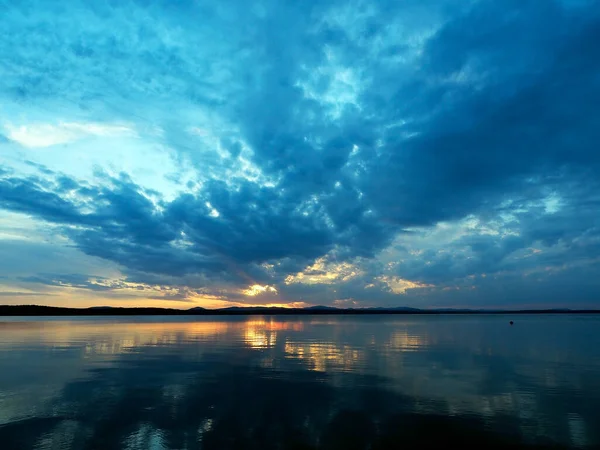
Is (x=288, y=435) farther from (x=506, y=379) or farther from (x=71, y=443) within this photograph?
(x=506, y=379)

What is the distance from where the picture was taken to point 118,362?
115ft

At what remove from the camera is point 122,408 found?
1966 cm

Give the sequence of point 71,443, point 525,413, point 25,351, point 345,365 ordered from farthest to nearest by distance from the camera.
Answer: point 25,351
point 345,365
point 525,413
point 71,443

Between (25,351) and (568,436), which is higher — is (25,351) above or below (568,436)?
above

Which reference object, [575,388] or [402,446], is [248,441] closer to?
[402,446]

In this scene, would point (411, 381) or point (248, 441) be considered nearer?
point (248, 441)

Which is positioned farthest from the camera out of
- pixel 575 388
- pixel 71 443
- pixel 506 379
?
pixel 506 379

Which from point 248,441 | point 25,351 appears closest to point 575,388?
point 248,441

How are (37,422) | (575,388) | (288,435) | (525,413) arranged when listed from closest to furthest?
(288,435)
(37,422)
(525,413)
(575,388)

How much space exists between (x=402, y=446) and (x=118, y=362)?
94.5 feet

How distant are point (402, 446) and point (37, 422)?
621 inches

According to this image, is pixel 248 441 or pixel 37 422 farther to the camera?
pixel 37 422

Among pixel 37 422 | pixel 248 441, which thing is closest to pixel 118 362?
pixel 37 422

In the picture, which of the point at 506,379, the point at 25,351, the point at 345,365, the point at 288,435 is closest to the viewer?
the point at 288,435
